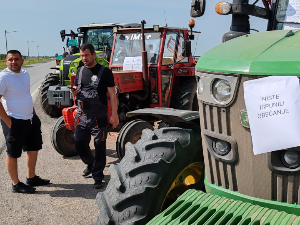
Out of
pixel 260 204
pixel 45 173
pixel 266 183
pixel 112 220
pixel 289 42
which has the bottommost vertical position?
pixel 45 173

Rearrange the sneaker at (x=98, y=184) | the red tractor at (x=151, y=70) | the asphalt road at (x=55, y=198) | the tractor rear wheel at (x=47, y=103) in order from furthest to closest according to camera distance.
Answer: the tractor rear wheel at (x=47, y=103)
the red tractor at (x=151, y=70)
the sneaker at (x=98, y=184)
the asphalt road at (x=55, y=198)

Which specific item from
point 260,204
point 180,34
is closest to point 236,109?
point 260,204

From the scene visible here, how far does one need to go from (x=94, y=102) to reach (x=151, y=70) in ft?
8.23

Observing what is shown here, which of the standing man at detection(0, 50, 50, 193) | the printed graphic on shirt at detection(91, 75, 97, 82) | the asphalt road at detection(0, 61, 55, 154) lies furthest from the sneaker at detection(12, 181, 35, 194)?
the asphalt road at detection(0, 61, 55, 154)

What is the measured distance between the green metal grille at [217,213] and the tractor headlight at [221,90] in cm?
62

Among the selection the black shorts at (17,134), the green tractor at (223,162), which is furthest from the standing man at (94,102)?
the green tractor at (223,162)

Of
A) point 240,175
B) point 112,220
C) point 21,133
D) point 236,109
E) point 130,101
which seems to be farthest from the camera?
point 130,101

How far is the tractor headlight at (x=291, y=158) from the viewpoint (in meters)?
2.03

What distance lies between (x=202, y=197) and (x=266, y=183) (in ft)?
1.31

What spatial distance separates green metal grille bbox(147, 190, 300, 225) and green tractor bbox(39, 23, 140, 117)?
603 centimetres

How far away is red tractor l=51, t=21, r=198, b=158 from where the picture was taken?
6629mm

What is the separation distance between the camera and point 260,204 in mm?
2184

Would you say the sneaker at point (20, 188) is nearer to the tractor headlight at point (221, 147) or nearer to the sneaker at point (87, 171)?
the sneaker at point (87, 171)

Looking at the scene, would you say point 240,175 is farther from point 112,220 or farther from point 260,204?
point 112,220
